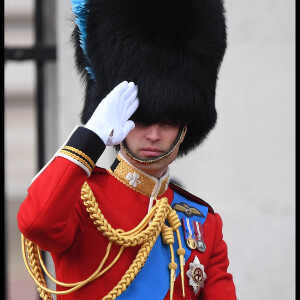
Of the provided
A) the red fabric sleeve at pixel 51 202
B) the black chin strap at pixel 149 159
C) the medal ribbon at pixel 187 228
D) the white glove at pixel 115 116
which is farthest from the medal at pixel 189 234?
the red fabric sleeve at pixel 51 202

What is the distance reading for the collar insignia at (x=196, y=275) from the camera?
8.14ft

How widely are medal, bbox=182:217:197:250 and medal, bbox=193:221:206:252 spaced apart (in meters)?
0.02

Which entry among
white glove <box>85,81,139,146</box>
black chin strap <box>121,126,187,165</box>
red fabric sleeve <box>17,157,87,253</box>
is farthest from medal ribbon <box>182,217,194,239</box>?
red fabric sleeve <box>17,157,87,253</box>

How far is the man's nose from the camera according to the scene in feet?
7.97

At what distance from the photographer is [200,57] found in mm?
2609

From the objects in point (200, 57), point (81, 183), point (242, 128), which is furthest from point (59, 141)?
point (81, 183)

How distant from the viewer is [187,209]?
2.66 meters

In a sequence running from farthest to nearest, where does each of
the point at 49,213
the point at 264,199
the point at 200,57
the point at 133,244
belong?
1. the point at 264,199
2. the point at 200,57
3. the point at 133,244
4. the point at 49,213

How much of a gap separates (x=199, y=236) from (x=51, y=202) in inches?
25.9

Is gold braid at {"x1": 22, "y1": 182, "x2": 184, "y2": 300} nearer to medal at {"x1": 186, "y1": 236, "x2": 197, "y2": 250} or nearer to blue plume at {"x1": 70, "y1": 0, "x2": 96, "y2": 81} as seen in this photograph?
medal at {"x1": 186, "y1": 236, "x2": 197, "y2": 250}

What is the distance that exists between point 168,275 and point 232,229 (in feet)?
7.48

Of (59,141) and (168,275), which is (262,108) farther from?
(168,275)

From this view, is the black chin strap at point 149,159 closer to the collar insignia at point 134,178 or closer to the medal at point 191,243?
the collar insignia at point 134,178

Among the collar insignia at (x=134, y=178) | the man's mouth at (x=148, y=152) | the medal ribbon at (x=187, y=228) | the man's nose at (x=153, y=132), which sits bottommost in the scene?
the medal ribbon at (x=187, y=228)
